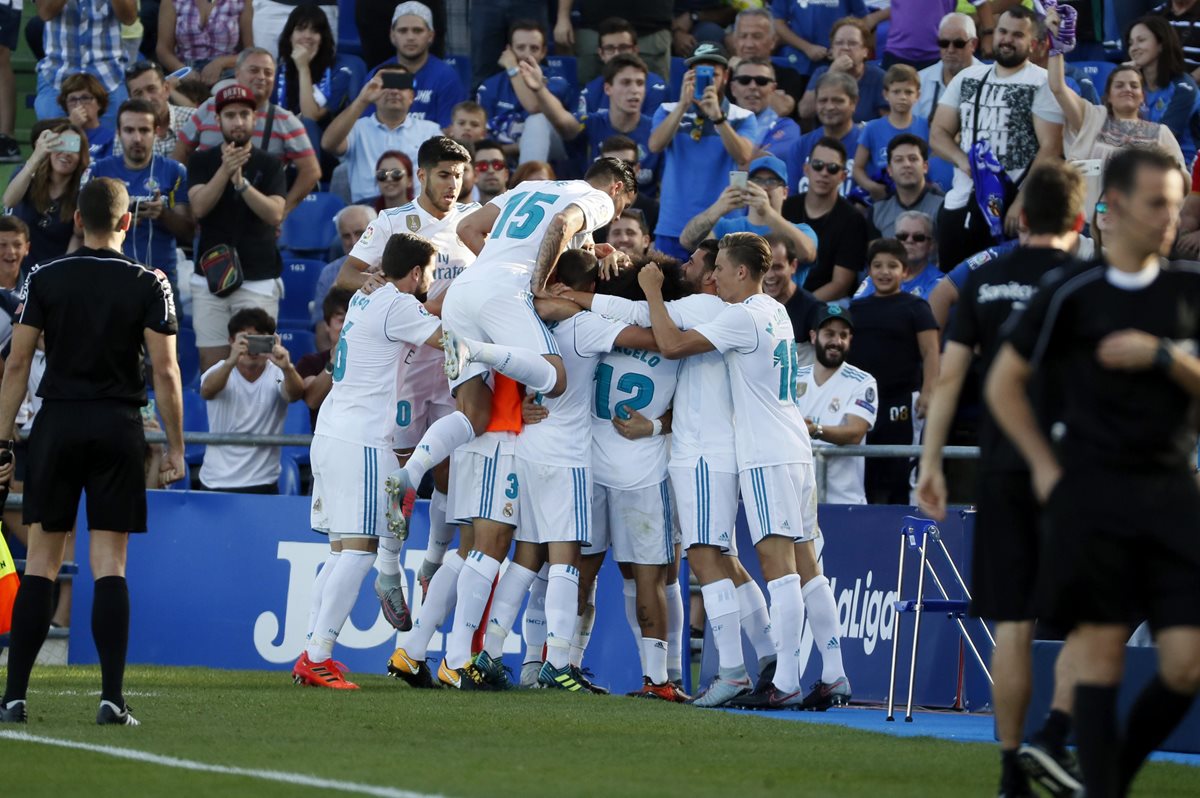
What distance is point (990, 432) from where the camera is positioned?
6559 millimetres

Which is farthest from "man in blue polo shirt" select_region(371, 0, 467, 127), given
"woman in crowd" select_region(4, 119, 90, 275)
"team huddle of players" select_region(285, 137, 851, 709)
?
"team huddle of players" select_region(285, 137, 851, 709)

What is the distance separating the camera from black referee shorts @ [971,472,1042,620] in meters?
6.39

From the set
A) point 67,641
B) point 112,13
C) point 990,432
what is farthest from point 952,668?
point 112,13

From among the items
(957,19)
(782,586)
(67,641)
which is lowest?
(67,641)

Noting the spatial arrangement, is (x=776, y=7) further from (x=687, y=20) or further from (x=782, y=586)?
(x=782, y=586)

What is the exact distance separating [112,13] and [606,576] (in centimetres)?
886

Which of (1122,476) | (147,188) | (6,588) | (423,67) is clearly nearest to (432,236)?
(6,588)

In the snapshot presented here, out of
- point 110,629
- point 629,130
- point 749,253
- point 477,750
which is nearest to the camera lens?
point 477,750

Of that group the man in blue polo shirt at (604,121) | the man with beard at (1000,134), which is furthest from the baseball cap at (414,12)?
the man with beard at (1000,134)

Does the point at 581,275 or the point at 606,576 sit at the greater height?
the point at 581,275

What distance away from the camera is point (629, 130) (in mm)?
16062

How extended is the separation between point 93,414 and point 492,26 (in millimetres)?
10417

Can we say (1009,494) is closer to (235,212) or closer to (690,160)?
(690,160)

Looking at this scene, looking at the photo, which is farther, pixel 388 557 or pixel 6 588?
pixel 388 557
